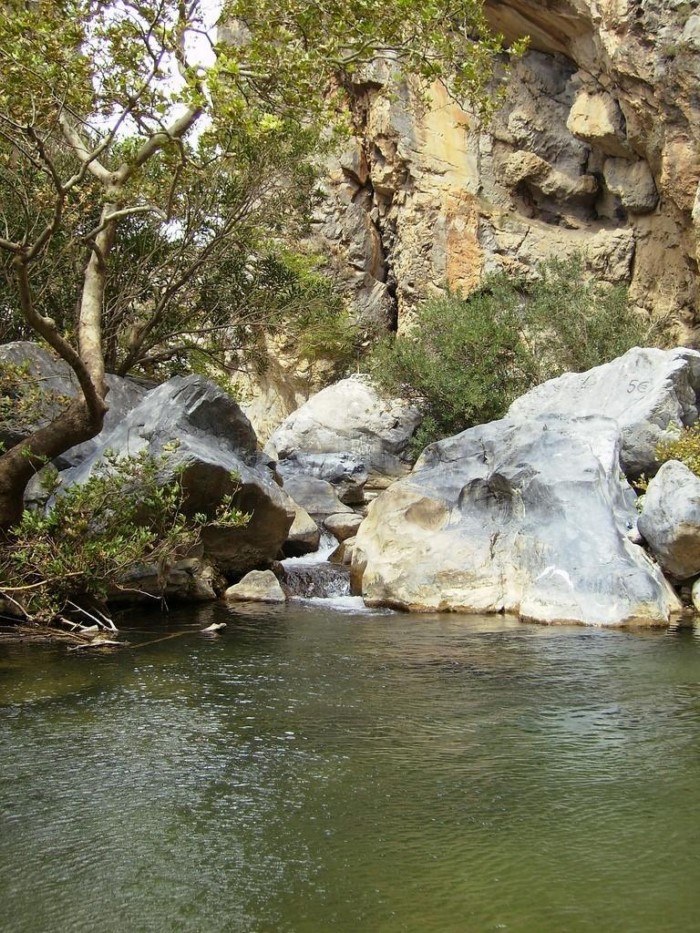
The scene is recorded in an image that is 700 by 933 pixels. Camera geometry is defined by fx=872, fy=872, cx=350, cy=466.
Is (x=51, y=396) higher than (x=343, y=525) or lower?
higher

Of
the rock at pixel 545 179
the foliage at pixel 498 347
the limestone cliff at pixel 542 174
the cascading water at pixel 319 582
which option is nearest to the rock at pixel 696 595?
the cascading water at pixel 319 582

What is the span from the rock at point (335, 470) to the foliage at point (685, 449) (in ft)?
35.5

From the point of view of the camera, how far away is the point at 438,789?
577 cm

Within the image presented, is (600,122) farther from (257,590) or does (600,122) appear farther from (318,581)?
(257,590)

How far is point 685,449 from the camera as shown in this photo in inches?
573

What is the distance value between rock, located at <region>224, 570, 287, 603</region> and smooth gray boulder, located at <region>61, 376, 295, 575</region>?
1.93ft

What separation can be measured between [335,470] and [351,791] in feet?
65.1

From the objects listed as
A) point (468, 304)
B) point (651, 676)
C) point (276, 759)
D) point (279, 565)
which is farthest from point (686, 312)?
point (276, 759)

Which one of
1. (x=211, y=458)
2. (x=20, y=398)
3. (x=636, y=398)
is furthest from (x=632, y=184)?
(x=20, y=398)

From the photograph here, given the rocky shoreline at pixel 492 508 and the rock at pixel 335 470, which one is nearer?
the rocky shoreline at pixel 492 508

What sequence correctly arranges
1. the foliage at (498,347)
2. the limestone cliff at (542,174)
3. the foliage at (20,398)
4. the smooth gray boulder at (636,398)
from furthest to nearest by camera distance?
the foliage at (498,347)
the limestone cliff at (542,174)
the smooth gray boulder at (636,398)
the foliage at (20,398)

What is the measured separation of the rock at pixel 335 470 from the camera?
24.7m

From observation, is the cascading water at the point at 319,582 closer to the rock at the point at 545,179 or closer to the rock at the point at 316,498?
the rock at the point at 316,498

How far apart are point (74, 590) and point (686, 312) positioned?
877 inches
